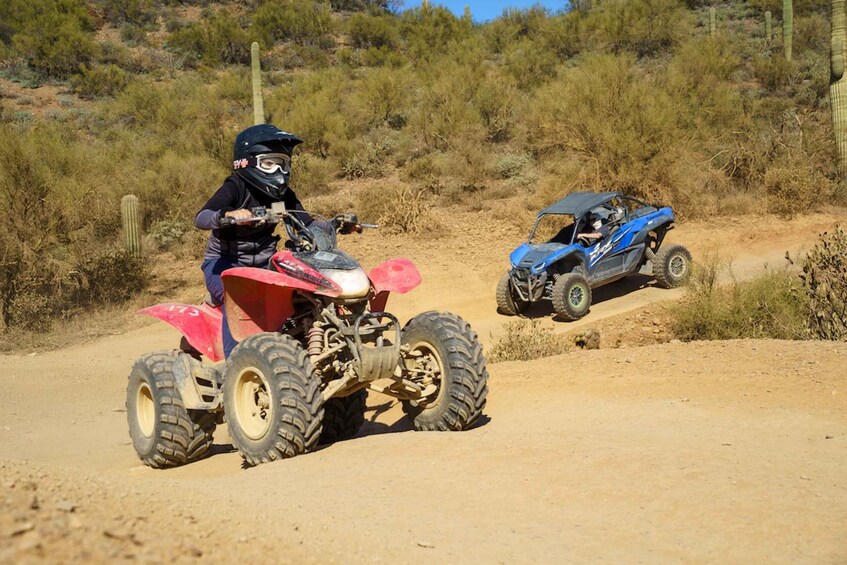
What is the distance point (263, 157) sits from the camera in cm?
609

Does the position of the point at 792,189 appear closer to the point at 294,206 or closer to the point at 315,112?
the point at 315,112

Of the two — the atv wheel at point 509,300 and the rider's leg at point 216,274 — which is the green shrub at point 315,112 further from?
the rider's leg at point 216,274

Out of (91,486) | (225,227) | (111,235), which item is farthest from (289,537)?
(111,235)

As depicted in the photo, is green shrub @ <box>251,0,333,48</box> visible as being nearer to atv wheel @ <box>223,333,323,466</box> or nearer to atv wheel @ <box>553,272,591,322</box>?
atv wheel @ <box>553,272,591,322</box>

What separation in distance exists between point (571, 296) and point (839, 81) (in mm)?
9859

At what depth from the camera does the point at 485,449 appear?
5.23 m

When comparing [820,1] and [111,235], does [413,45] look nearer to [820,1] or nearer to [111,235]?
[820,1]

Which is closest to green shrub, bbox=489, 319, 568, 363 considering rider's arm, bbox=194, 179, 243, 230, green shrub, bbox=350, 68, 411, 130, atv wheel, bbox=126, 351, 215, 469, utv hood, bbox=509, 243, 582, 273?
utv hood, bbox=509, 243, 582, 273

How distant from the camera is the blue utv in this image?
510 inches

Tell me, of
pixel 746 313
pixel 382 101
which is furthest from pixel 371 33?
pixel 746 313

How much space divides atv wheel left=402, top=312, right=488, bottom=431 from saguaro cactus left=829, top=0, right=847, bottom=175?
15612 mm

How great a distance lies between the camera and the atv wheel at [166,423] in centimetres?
619

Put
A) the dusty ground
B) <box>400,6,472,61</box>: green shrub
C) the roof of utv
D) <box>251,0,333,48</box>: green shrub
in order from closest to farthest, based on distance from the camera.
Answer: the dusty ground
the roof of utv
<box>400,6,472,61</box>: green shrub
<box>251,0,333,48</box>: green shrub

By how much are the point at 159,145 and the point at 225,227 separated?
20.6m
